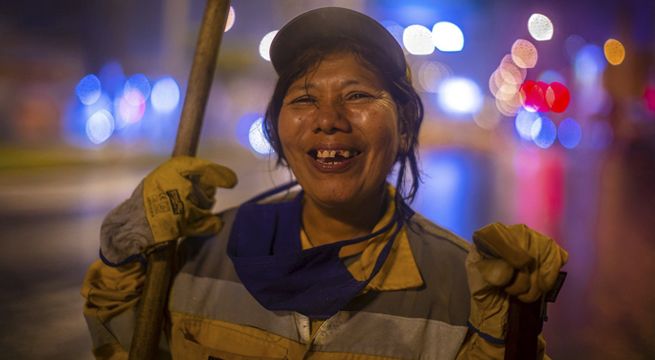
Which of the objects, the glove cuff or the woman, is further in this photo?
the glove cuff

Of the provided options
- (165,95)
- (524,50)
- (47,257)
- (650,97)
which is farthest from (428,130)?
(165,95)

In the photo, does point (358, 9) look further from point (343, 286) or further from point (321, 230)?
point (343, 286)

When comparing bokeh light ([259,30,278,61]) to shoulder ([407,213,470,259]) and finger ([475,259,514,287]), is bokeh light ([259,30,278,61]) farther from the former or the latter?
finger ([475,259,514,287])

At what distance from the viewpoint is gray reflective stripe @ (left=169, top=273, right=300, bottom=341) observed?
1.97 m

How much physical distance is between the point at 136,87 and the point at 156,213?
2740 cm

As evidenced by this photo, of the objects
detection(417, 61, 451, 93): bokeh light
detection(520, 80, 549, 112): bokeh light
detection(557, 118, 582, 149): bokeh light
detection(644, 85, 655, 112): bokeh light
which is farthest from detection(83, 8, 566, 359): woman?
detection(557, 118, 582, 149): bokeh light

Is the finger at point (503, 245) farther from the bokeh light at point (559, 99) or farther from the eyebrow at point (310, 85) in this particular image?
the bokeh light at point (559, 99)

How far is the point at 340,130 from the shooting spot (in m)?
2.02

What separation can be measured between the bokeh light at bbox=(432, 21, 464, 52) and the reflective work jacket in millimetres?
645

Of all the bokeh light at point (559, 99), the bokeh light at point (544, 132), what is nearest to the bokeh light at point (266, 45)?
the bokeh light at point (559, 99)

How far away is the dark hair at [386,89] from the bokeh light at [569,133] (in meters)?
20.3

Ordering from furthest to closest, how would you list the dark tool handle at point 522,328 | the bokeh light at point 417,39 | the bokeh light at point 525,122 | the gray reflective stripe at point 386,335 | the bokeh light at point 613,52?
the bokeh light at point 525,122 → the bokeh light at point 613,52 → the bokeh light at point 417,39 → the gray reflective stripe at point 386,335 → the dark tool handle at point 522,328

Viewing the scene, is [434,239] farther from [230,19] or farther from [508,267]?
[230,19]

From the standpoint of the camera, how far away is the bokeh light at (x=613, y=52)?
16547 millimetres
